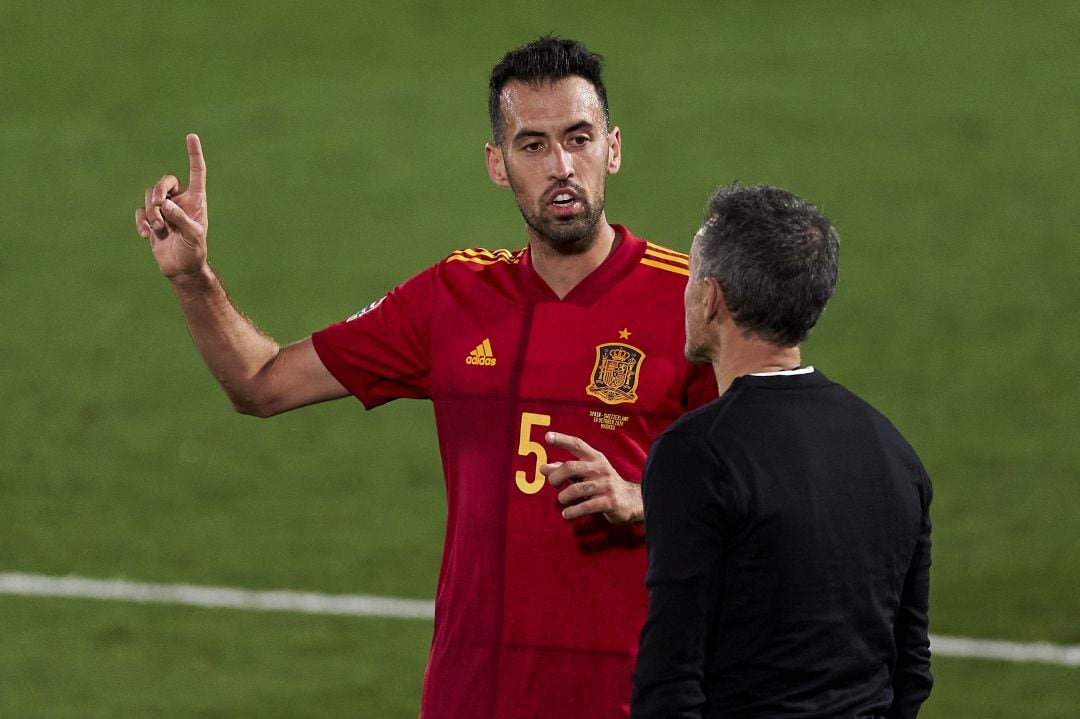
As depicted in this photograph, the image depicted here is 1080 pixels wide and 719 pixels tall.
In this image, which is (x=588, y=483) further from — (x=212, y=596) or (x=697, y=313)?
(x=212, y=596)

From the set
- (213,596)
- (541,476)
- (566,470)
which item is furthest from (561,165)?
(213,596)

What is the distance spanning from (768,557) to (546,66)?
1821 millimetres

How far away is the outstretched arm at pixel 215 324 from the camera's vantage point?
4824mm

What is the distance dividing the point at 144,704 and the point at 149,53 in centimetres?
840

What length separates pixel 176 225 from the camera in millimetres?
4816

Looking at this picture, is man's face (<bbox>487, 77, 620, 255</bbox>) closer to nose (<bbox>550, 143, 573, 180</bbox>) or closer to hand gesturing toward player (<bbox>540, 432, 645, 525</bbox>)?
nose (<bbox>550, 143, 573, 180</bbox>)

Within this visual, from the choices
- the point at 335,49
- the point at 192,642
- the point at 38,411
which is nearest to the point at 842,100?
the point at 335,49

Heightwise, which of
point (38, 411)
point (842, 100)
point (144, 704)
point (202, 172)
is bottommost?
point (144, 704)

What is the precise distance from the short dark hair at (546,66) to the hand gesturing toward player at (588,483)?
1.09 metres

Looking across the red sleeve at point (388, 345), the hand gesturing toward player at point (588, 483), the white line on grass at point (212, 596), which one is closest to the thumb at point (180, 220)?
the red sleeve at point (388, 345)

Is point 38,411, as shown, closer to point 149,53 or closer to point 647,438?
point 149,53

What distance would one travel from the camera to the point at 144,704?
775 cm

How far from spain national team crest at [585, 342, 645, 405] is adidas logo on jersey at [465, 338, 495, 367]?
0.28 meters

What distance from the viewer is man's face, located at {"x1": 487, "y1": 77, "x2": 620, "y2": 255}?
4.70 m
